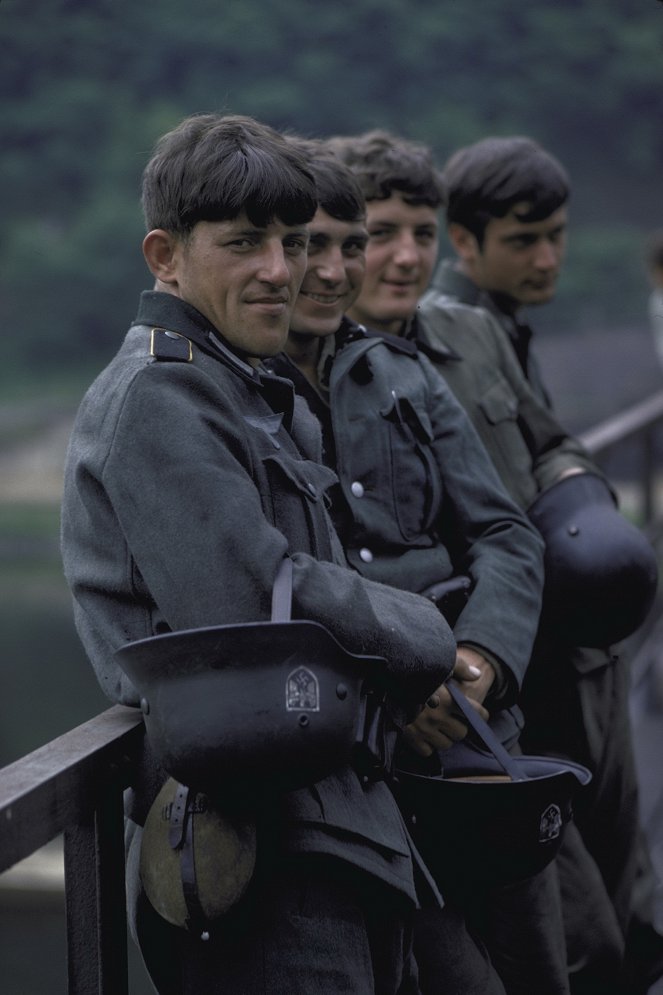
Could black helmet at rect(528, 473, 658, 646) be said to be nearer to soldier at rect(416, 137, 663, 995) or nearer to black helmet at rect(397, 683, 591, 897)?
soldier at rect(416, 137, 663, 995)

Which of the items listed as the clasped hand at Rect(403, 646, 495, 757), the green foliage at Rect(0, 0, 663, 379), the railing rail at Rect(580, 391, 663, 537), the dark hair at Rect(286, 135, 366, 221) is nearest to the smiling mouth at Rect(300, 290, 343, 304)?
the dark hair at Rect(286, 135, 366, 221)

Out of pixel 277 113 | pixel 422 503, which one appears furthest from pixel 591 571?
pixel 277 113

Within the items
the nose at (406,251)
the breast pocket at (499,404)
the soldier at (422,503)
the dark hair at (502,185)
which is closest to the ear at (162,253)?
the soldier at (422,503)

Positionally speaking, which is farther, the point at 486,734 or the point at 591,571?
the point at 591,571

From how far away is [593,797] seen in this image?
2709 millimetres

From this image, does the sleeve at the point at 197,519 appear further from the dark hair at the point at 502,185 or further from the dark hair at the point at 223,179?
the dark hair at the point at 502,185

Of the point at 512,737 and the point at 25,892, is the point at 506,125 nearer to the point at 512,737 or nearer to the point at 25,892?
the point at 25,892

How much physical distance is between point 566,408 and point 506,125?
13.7 metres

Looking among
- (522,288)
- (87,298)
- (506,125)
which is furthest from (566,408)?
(522,288)

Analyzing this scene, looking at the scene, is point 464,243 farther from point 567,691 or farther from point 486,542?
point 486,542

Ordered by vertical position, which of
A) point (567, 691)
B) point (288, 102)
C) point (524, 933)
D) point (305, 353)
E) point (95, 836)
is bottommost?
point (524, 933)

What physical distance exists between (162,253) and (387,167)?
0.86 m

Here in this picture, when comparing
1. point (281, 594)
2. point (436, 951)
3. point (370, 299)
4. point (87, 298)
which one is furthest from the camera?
point (87, 298)

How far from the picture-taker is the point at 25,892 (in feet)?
48.8
